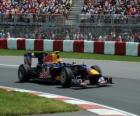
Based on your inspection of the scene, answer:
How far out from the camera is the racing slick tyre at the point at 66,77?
1196 cm

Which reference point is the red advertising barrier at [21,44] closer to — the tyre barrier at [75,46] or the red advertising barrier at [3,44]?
the tyre barrier at [75,46]

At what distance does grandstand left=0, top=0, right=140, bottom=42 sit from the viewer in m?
23.5

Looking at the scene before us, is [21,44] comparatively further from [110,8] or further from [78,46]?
[110,8]

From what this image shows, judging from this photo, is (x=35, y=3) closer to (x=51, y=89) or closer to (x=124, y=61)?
(x=124, y=61)

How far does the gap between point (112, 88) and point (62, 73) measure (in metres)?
1.13

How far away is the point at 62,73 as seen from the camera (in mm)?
12180

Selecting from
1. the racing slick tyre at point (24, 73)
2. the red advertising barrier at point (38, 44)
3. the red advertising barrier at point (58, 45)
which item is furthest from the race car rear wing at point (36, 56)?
the red advertising barrier at point (38, 44)

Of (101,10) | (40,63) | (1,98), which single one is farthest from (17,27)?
(1,98)

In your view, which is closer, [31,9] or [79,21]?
[79,21]

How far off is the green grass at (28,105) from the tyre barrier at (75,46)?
11.9 metres

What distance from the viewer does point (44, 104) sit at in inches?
349

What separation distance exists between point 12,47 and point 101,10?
16.9 ft

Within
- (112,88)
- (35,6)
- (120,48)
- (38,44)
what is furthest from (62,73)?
(35,6)

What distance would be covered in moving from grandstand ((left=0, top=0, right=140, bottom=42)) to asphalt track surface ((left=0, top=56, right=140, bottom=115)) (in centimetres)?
566
